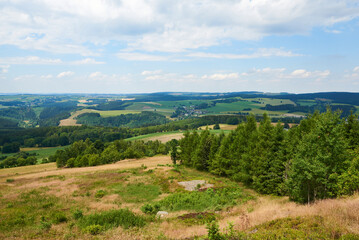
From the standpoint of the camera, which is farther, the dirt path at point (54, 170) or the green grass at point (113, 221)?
the dirt path at point (54, 170)

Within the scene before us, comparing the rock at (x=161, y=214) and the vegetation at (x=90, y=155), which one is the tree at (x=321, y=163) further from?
the vegetation at (x=90, y=155)

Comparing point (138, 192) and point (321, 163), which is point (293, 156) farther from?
point (138, 192)

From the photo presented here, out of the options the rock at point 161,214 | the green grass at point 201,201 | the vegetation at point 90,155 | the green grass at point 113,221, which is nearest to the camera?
the green grass at point 113,221

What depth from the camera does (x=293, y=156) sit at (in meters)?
27.5

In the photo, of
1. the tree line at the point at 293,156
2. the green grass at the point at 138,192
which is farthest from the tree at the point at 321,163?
the green grass at the point at 138,192

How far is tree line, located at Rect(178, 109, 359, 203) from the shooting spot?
1966 centimetres

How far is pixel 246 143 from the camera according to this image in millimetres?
42625

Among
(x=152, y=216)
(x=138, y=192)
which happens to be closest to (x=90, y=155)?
(x=138, y=192)

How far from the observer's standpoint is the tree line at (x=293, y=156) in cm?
1966

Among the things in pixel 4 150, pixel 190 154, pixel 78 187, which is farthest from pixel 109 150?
pixel 4 150

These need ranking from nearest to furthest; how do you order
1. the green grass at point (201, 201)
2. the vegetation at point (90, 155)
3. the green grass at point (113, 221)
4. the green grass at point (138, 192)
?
the green grass at point (113, 221) < the green grass at point (201, 201) < the green grass at point (138, 192) < the vegetation at point (90, 155)

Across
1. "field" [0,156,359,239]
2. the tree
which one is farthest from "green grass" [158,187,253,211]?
the tree

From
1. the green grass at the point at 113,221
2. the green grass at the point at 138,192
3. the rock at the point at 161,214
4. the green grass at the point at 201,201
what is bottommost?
the green grass at the point at 138,192

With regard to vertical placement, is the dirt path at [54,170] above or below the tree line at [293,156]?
below
